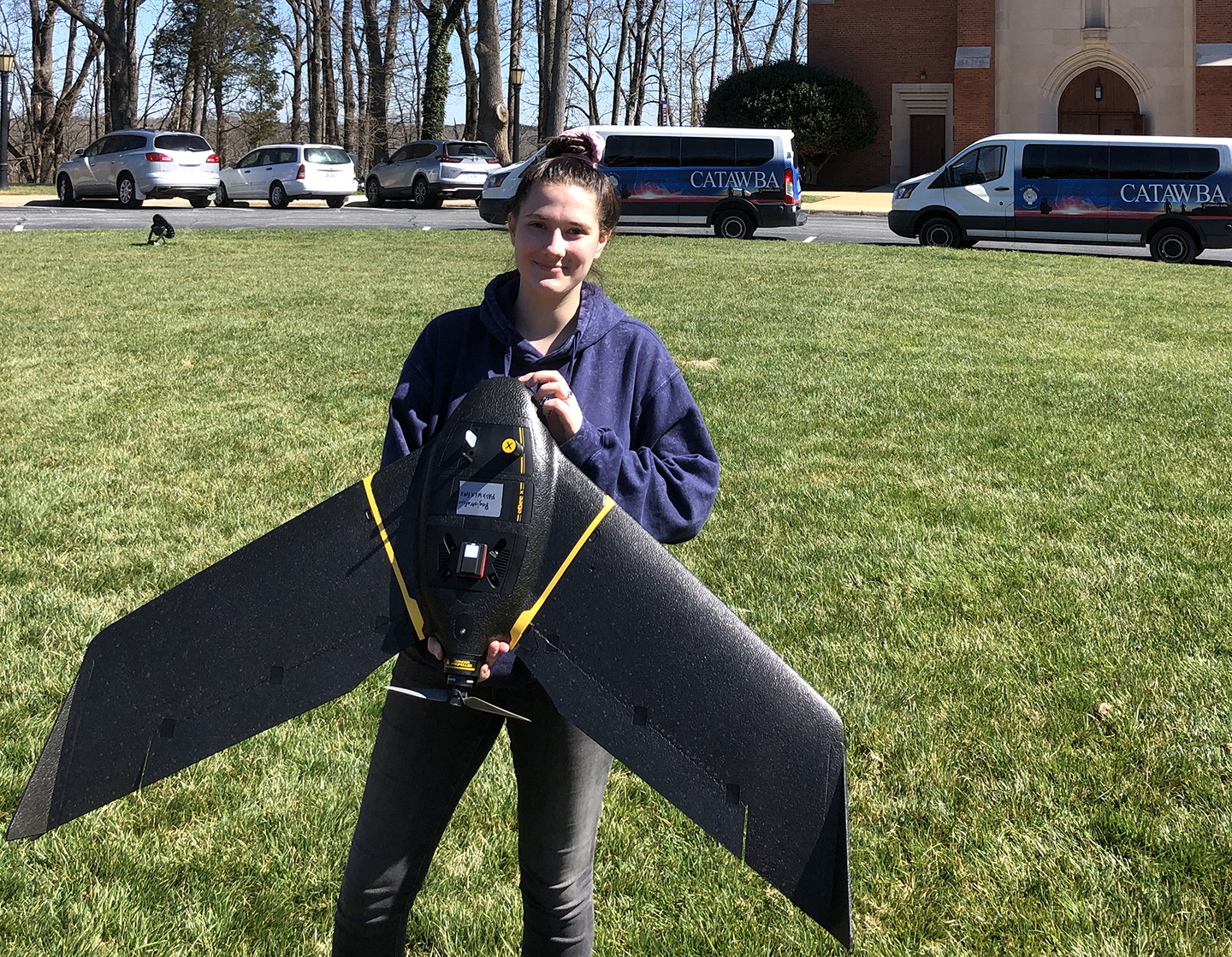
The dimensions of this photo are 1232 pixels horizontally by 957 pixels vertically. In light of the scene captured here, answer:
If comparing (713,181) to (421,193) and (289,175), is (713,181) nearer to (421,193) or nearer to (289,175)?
(421,193)

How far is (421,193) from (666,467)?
25.9 metres

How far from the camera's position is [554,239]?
197cm

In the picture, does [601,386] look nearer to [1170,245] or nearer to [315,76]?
[1170,245]

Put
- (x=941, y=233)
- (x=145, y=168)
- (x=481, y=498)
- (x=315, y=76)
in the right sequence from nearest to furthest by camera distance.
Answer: (x=481, y=498), (x=941, y=233), (x=145, y=168), (x=315, y=76)

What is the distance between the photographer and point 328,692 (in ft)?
5.77

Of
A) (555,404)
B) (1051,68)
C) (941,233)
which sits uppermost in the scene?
(1051,68)

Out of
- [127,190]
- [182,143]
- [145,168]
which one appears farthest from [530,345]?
[127,190]

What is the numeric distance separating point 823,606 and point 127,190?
79.7 feet

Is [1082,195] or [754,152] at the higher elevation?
[754,152]

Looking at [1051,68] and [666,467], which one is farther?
[1051,68]

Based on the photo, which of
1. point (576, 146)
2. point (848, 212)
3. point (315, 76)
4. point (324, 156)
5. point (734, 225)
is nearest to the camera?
point (576, 146)

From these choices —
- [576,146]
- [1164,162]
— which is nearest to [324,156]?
[1164,162]

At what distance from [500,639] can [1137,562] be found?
4061 millimetres

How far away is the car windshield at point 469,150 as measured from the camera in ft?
86.5
